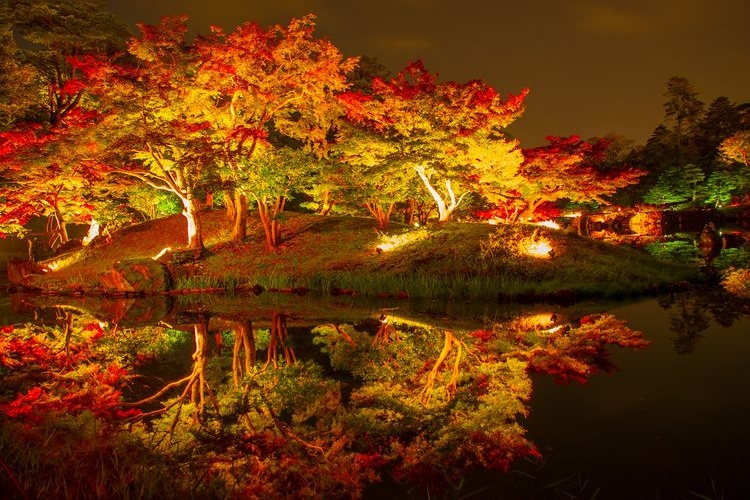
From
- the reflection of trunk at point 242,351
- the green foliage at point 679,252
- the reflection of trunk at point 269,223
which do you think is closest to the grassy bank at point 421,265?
the reflection of trunk at point 269,223

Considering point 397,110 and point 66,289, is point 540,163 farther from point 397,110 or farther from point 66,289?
point 66,289

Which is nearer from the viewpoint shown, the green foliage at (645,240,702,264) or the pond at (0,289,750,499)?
the pond at (0,289,750,499)

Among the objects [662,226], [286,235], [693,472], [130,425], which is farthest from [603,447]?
[662,226]

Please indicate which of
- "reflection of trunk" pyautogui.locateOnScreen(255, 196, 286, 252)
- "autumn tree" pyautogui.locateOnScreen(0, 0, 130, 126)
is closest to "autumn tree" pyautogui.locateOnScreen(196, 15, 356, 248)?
"reflection of trunk" pyautogui.locateOnScreen(255, 196, 286, 252)

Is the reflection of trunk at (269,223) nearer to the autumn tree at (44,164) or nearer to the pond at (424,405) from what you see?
the autumn tree at (44,164)

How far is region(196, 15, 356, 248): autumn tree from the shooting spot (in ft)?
54.4

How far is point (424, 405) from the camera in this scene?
5.24 metres

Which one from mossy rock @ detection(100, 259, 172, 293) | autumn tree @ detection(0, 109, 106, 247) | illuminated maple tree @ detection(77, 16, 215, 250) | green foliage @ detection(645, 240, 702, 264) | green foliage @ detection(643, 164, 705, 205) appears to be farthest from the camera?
green foliage @ detection(643, 164, 705, 205)

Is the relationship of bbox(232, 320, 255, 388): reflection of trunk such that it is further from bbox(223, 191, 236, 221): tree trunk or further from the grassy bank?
bbox(223, 191, 236, 221): tree trunk

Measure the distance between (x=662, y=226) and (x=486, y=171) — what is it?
23808mm

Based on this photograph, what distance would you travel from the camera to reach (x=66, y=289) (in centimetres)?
1748

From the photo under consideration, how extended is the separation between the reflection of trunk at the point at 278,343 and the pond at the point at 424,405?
67 mm

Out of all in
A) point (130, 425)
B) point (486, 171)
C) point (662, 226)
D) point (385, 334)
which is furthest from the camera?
point (662, 226)

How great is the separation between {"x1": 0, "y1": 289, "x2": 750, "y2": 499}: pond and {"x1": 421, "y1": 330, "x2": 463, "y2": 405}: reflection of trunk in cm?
4
